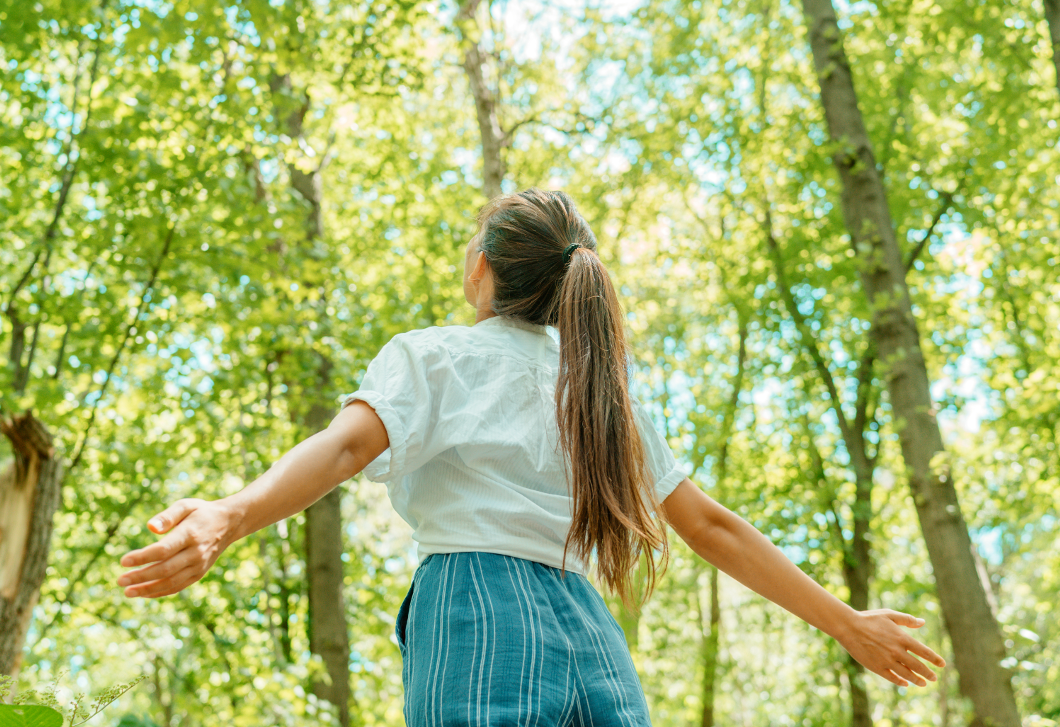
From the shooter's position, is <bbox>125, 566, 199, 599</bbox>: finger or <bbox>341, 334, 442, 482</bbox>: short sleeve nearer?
<bbox>125, 566, 199, 599</bbox>: finger

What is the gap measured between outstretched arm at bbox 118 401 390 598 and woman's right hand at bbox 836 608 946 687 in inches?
44.5

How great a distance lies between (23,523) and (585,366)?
3.40 m

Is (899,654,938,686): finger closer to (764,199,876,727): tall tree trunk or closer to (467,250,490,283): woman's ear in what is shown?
(467,250,490,283): woman's ear

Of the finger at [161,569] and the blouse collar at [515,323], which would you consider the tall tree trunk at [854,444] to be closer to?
the blouse collar at [515,323]

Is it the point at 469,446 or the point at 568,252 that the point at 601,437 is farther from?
the point at 568,252

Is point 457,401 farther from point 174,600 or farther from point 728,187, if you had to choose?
point 728,187

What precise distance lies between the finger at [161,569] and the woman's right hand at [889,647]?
1.37 meters

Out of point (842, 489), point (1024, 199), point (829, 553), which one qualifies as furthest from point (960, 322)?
point (829, 553)

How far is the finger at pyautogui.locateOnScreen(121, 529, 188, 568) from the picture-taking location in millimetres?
952

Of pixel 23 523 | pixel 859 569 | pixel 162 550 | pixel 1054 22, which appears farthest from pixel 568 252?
pixel 859 569

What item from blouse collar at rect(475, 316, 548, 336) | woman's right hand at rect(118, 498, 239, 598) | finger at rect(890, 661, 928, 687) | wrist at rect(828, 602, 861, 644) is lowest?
finger at rect(890, 661, 928, 687)

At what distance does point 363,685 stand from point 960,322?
7757mm

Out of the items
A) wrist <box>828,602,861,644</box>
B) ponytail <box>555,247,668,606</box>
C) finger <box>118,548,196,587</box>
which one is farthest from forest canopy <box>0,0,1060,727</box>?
wrist <box>828,602,861,644</box>

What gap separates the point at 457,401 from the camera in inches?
56.4
